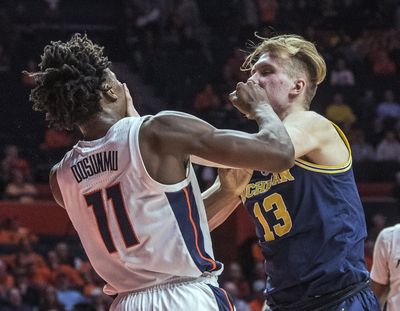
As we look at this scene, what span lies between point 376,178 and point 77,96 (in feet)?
33.8

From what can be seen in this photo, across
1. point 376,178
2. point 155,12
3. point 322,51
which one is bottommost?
point 376,178

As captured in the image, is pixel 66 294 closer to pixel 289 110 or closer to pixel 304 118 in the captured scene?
pixel 289 110

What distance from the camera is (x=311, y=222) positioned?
4.19 metres

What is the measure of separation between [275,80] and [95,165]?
125 centimetres

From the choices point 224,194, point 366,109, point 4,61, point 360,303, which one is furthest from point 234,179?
point 4,61

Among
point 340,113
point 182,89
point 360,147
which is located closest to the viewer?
point 360,147

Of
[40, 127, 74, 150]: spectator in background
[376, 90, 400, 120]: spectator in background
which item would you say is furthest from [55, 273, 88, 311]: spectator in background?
Answer: [376, 90, 400, 120]: spectator in background

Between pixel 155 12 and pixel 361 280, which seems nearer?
pixel 361 280

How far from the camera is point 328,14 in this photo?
17.0 m

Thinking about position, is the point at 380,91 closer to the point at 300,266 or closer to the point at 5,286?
the point at 5,286

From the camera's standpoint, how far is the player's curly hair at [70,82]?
3.64m

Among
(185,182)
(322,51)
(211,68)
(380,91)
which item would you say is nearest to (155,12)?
(211,68)

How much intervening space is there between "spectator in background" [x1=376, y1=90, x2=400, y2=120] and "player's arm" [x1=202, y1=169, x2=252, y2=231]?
10.6 m

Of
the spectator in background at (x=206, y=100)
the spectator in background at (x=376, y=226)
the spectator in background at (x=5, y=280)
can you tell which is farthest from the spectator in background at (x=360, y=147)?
the spectator in background at (x=5, y=280)
